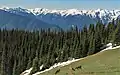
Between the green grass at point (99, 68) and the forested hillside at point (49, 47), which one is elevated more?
the green grass at point (99, 68)

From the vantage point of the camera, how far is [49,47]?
152 m

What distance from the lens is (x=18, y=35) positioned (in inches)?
7584

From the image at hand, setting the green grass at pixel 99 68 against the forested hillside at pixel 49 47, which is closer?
the green grass at pixel 99 68

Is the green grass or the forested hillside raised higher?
the green grass

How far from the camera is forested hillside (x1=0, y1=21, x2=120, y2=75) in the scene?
133 metres

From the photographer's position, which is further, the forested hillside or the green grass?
the forested hillside

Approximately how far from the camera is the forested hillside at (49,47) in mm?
132875

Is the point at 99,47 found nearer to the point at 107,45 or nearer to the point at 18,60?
the point at 107,45

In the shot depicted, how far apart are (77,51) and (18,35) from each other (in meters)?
67.7

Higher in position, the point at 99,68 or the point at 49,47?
the point at 99,68

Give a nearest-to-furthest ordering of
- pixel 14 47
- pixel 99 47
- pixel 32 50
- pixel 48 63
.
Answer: pixel 48 63
pixel 99 47
pixel 32 50
pixel 14 47

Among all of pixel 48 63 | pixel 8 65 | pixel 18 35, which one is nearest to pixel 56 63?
pixel 48 63

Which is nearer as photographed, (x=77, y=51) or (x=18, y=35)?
(x=77, y=51)

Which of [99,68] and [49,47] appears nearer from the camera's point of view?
[99,68]
